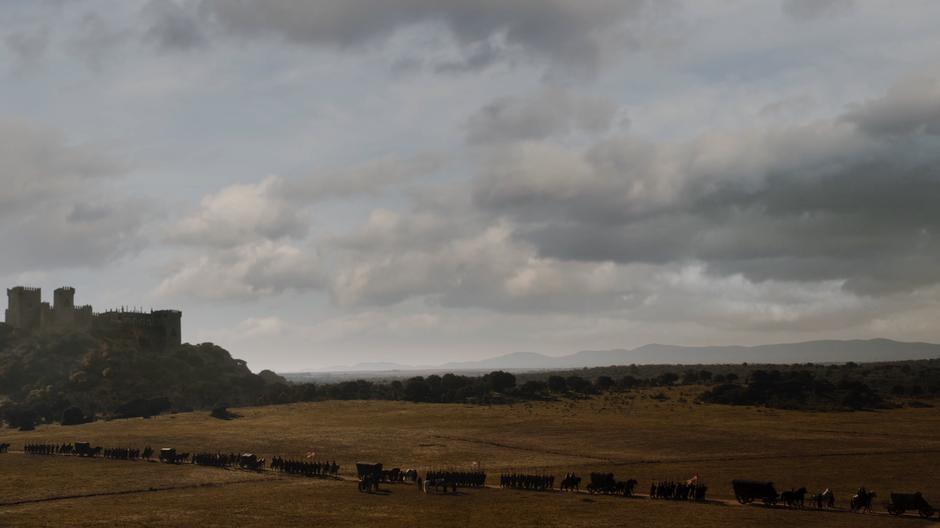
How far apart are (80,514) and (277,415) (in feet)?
227

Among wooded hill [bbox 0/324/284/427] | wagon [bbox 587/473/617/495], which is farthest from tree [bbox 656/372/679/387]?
wagon [bbox 587/473/617/495]

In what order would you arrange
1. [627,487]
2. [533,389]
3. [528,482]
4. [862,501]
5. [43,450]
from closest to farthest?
1. [862,501]
2. [627,487]
3. [528,482]
4. [43,450]
5. [533,389]

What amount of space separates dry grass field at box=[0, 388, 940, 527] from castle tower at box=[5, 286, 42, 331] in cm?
7666

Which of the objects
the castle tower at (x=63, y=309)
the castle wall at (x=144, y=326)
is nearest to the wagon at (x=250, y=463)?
the castle wall at (x=144, y=326)

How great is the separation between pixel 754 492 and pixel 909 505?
299 inches

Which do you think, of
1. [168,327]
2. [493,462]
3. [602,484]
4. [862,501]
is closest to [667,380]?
[493,462]

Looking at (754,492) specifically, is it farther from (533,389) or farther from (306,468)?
(533,389)

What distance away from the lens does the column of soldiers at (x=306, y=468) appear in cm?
5938

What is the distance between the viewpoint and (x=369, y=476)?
5219cm

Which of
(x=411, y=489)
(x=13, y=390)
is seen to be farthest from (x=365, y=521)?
(x=13, y=390)

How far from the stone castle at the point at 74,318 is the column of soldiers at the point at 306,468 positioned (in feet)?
381

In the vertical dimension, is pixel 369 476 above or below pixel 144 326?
below

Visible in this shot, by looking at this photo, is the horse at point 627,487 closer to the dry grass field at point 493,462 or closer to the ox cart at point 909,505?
the dry grass field at point 493,462

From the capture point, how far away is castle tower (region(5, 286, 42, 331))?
172625 mm
